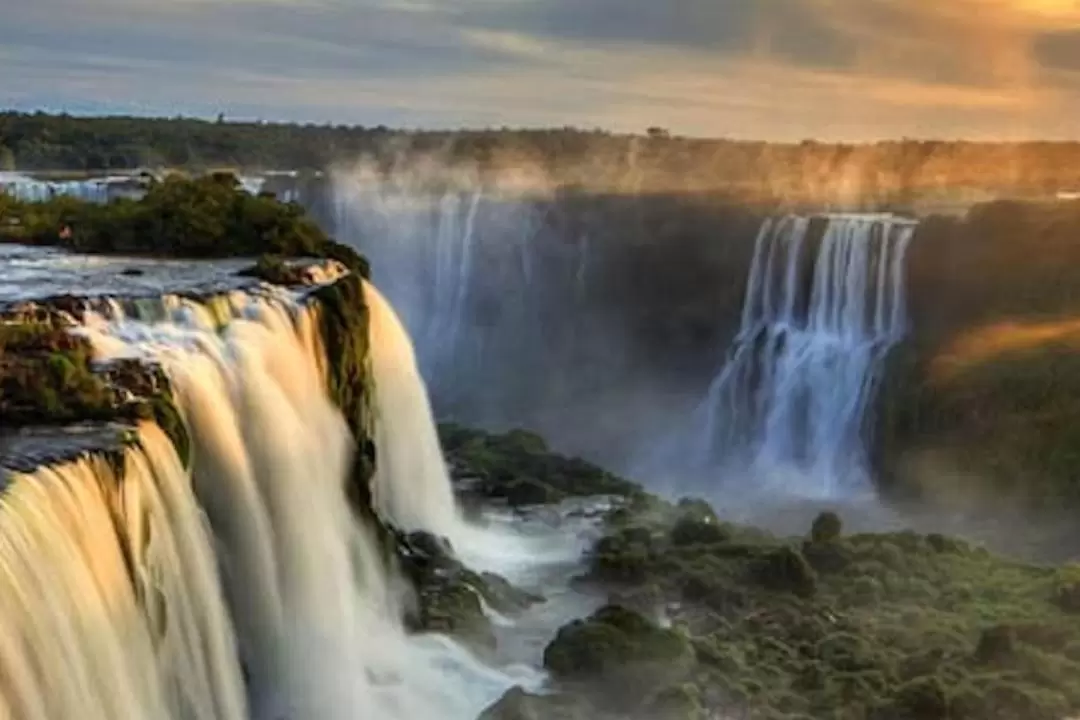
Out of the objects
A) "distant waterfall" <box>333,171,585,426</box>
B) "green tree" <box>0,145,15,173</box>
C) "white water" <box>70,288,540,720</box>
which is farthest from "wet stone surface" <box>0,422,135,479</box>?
"green tree" <box>0,145,15,173</box>

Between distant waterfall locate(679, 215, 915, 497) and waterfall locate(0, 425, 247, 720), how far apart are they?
13497 mm

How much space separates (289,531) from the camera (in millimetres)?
8930

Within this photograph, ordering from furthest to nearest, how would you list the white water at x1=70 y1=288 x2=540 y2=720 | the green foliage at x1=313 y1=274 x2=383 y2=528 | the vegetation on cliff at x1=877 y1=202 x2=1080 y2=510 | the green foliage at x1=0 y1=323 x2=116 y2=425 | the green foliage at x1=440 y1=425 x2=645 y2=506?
1. the vegetation on cliff at x1=877 y1=202 x2=1080 y2=510
2. the green foliage at x1=440 y1=425 x2=645 y2=506
3. the green foliage at x1=313 y1=274 x2=383 y2=528
4. the white water at x1=70 y1=288 x2=540 y2=720
5. the green foliage at x1=0 y1=323 x2=116 y2=425

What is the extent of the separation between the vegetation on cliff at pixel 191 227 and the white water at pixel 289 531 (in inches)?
117

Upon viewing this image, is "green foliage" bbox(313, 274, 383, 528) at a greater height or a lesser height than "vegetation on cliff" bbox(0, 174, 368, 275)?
lesser

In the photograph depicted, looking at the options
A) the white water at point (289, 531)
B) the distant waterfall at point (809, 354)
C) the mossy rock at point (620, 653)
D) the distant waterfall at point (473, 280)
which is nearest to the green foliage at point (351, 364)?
the white water at point (289, 531)

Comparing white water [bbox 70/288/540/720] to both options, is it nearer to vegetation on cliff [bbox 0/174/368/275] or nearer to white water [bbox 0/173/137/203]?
vegetation on cliff [bbox 0/174/368/275]

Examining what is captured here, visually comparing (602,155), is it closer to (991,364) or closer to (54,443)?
(991,364)

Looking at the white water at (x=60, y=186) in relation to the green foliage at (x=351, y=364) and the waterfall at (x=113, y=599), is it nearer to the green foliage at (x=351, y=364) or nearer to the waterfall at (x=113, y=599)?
the green foliage at (x=351, y=364)

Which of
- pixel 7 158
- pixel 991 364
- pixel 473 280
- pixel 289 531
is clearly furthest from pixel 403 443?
pixel 7 158

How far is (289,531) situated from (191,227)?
16.6 ft

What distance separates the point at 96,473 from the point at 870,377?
15.9 metres

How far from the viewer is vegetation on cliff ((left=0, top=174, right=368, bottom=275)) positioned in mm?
13242

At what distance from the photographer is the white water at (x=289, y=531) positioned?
8.19 meters
